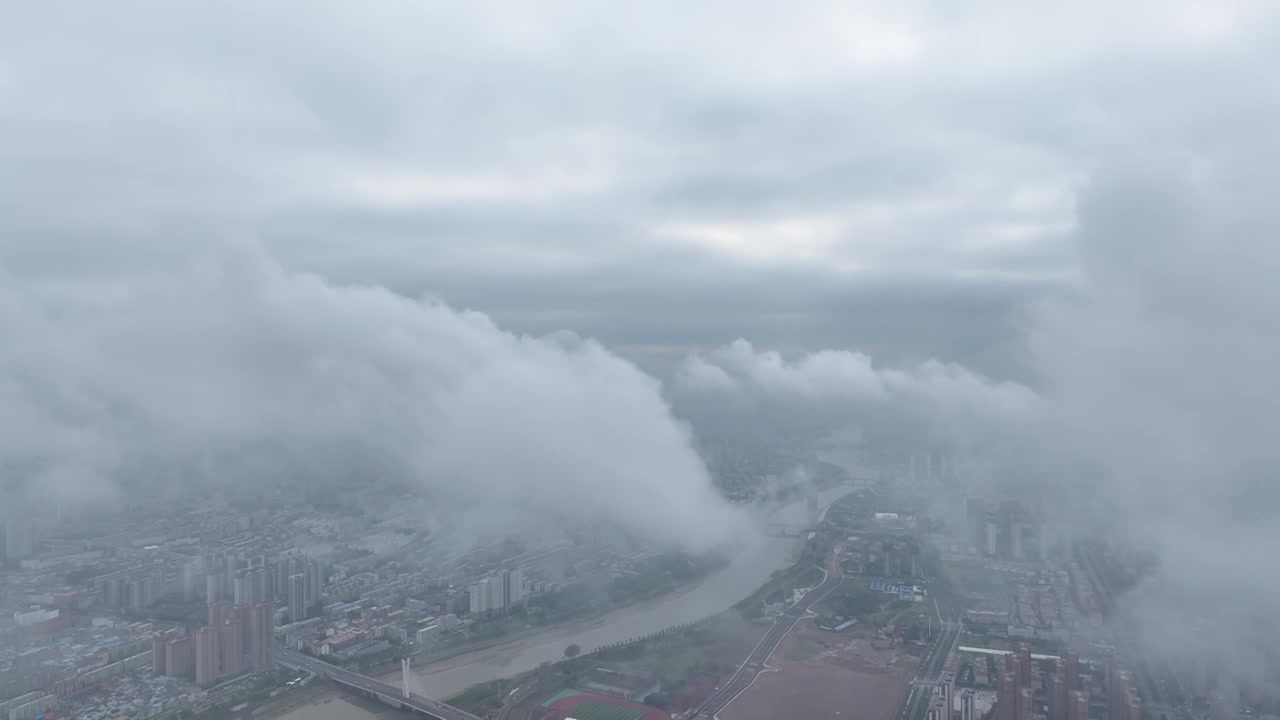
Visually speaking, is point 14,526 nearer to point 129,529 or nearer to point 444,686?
point 129,529

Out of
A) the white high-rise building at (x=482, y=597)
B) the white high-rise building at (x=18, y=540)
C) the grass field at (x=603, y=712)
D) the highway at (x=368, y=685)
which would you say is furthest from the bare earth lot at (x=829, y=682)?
the white high-rise building at (x=18, y=540)

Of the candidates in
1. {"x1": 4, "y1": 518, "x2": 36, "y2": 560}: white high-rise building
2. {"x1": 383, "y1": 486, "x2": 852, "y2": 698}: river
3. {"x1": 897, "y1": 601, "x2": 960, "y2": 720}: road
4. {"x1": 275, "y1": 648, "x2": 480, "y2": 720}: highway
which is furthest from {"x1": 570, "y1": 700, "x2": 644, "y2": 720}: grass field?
{"x1": 4, "y1": 518, "x2": 36, "y2": 560}: white high-rise building

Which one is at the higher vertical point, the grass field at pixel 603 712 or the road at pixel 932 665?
the road at pixel 932 665

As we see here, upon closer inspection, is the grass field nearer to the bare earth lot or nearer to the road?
the bare earth lot

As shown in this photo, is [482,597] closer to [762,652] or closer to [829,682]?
[762,652]

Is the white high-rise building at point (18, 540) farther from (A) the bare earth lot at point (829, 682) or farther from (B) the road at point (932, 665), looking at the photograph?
(B) the road at point (932, 665)

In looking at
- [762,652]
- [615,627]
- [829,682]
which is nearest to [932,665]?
[829,682]

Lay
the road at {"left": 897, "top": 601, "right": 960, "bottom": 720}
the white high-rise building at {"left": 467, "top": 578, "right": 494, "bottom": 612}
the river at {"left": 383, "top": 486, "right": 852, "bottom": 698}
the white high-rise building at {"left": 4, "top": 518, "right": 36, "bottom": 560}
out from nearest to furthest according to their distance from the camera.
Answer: the road at {"left": 897, "top": 601, "right": 960, "bottom": 720} < the river at {"left": 383, "top": 486, "right": 852, "bottom": 698} < the white high-rise building at {"left": 467, "top": 578, "right": 494, "bottom": 612} < the white high-rise building at {"left": 4, "top": 518, "right": 36, "bottom": 560}
